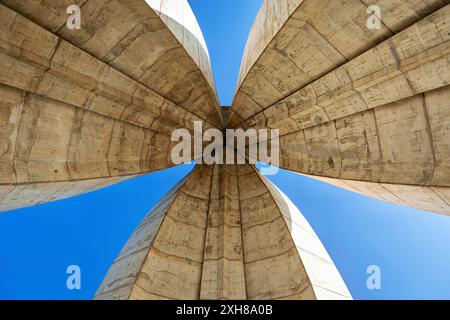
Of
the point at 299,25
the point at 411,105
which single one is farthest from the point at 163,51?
the point at 411,105

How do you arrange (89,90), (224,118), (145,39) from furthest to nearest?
(224,118) → (89,90) → (145,39)

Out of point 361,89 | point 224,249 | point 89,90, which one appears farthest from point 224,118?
point 361,89

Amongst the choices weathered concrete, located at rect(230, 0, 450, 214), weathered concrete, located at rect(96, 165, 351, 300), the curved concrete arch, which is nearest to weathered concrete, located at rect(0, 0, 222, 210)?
the curved concrete arch

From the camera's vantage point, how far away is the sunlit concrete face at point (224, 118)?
313 inches

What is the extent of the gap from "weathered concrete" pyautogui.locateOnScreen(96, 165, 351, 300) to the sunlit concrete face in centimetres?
5

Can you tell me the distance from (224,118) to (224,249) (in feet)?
17.2

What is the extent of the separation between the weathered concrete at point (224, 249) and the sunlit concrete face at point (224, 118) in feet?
0.17

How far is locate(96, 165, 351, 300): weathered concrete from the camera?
447 inches

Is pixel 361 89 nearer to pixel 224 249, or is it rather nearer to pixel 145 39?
pixel 145 39

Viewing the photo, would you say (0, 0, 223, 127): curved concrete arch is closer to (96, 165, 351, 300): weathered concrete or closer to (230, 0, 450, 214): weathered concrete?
(230, 0, 450, 214): weathered concrete

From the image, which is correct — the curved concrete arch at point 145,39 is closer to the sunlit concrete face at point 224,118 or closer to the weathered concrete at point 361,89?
the sunlit concrete face at point 224,118

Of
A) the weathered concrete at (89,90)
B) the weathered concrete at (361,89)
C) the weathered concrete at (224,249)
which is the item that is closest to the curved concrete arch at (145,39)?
the weathered concrete at (89,90)

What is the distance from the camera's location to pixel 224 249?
1230cm
